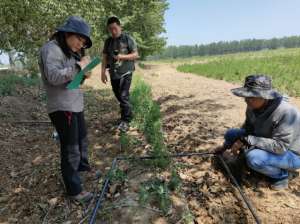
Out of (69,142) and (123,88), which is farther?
(123,88)

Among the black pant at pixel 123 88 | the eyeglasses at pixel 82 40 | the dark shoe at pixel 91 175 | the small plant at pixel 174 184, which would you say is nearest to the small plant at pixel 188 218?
the small plant at pixel 174 184

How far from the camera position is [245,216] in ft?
9.60

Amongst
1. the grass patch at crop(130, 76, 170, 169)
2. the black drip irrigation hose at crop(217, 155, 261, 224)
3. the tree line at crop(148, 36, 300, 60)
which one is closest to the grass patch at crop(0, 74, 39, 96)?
the grass patch at crop(130, 76, 170, 169)

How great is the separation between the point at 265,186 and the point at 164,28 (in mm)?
31362

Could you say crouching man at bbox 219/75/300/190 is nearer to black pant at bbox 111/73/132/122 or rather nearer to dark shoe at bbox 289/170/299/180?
dark shoe at bbox 289/170/299/180

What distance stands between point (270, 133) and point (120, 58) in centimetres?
267

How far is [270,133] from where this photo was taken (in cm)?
319

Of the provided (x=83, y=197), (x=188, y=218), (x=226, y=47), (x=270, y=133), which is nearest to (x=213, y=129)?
(x=270, y=133)

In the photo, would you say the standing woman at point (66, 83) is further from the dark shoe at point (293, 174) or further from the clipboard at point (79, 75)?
the dark shoe at point (293, 174)

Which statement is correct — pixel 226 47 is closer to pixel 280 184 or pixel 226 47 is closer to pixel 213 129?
pixel 213 129

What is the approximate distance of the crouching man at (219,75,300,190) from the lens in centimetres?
300

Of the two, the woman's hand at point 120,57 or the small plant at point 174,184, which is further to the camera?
the woman's hand at point 120,57

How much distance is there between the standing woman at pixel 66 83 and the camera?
104 inches

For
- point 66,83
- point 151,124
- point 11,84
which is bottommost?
point 151,124
